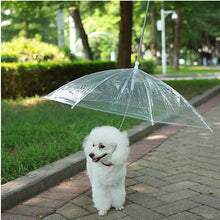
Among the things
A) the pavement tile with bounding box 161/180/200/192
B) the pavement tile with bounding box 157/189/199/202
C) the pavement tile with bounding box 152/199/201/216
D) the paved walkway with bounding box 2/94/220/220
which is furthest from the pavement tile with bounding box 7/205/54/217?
the pavement tile with bounding box 161/180/200/192

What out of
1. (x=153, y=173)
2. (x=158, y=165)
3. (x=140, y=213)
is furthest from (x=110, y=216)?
(x=158, y=165)

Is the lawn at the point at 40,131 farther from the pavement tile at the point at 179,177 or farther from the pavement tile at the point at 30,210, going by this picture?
the pavement tile at the point at 179,177

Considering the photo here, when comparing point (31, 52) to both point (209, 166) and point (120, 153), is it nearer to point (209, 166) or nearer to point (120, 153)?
point (209, 166)

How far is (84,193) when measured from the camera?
375 cm

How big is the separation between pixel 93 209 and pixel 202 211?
1.03 meters

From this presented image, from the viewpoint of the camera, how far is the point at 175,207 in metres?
3.34

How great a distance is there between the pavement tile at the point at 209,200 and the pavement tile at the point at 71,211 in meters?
1.15

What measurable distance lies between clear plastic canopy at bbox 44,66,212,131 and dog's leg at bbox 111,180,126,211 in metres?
0.70

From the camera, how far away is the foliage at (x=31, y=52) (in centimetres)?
1252

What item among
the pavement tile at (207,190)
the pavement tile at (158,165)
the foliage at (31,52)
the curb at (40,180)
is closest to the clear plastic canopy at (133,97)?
the pavement tile at (207,190)

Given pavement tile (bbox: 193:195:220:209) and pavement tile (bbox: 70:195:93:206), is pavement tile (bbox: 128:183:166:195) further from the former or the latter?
pavement tile (bbox: 70:195:93:206)

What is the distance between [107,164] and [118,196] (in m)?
0.39

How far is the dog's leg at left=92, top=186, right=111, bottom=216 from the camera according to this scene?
3176 millimetres

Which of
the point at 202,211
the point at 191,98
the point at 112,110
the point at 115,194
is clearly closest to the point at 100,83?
the point at 112,110
